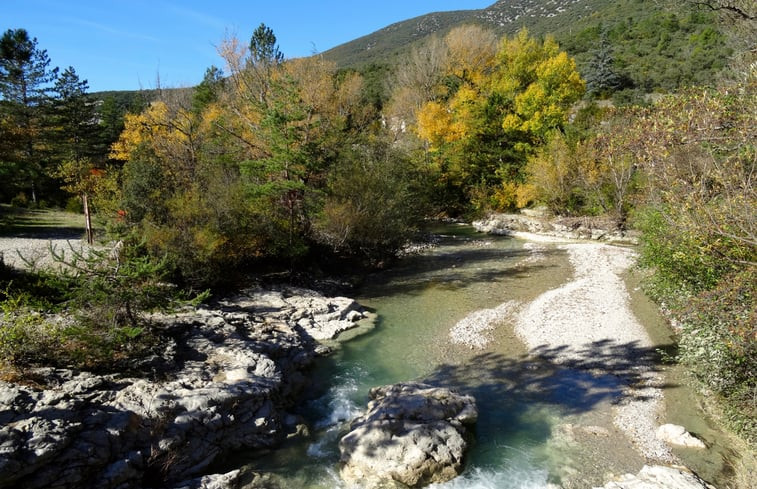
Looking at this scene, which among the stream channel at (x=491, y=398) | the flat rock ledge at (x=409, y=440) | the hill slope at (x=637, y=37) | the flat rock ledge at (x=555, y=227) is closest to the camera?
the flat rock ledge at (x=409, y=440)

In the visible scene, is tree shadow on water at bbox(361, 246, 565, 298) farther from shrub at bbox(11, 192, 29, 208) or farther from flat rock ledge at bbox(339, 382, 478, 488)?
shrub at bbox(11, 192, 29, 208)

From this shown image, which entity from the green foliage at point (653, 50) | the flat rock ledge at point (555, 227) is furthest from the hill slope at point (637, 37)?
the flat rock ledge at point (555, 227)

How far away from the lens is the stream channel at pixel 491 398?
7.64 metres

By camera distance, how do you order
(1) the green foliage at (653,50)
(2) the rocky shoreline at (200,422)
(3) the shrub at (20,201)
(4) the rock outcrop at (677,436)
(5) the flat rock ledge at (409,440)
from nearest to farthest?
(2) the rocky shoreline at (200,422)
(5) the flat rock ledge at (409,440)
(4) the rock outcrop at (677,436)
(3) the shrub at (20,201)
(1) the green foliage at (653,50)

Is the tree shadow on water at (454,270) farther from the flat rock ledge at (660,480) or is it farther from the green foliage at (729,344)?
the flat rock ledge at (660,480)

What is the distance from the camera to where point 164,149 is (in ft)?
70.6

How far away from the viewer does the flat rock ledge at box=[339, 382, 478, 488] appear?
24.3 ft

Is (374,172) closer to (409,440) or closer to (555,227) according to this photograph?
(555,227)

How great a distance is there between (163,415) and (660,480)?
853cm

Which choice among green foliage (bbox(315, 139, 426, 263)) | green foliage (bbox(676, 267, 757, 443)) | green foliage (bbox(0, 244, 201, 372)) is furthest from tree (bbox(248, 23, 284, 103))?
green foliage (bbox(676, 267, 757, 443))

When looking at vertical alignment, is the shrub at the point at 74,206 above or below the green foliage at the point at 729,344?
above

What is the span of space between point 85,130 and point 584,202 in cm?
4088

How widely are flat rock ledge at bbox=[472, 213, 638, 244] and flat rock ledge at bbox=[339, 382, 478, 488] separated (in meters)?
21.3

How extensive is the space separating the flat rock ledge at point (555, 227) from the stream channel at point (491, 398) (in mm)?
10981
